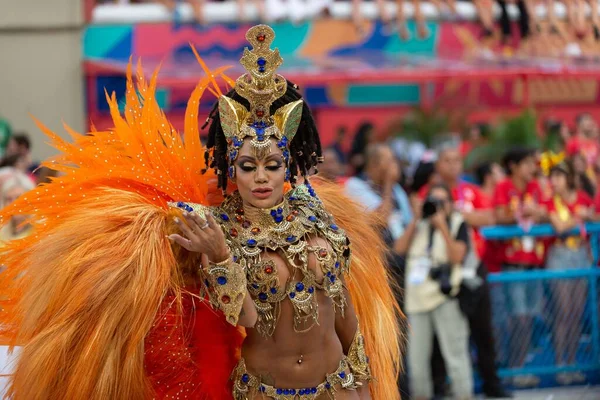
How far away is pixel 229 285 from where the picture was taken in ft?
14.0

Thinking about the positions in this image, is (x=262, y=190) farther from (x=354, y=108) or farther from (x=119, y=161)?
(x=354, y=108)

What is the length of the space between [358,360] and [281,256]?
61 centimetres

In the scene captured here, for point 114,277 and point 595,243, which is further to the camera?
point 595,243

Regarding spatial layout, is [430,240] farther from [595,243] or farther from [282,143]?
[282,143]

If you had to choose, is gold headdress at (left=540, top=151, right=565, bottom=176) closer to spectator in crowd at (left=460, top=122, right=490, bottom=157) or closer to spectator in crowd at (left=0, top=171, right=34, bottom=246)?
spectator in crowd at (left=460, top=122, right=490, bottom=157)

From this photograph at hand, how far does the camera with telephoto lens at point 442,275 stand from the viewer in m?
7.98

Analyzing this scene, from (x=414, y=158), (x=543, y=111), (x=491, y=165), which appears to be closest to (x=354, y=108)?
(x=414, y=158)

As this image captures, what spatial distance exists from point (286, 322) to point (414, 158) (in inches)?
369

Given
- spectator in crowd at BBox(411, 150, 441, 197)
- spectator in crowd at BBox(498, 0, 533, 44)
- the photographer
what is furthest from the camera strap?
spectator in crowd at BBox(498, 0, 533, 44)

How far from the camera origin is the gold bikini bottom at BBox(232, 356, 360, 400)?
177 inches

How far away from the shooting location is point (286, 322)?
4.49 meters

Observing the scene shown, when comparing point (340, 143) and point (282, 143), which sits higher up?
point (282, 143)

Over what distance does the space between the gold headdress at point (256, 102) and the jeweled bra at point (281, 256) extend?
0.21 meters

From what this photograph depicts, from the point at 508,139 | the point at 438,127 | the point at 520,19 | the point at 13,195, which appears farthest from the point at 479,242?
the point at 520,19
